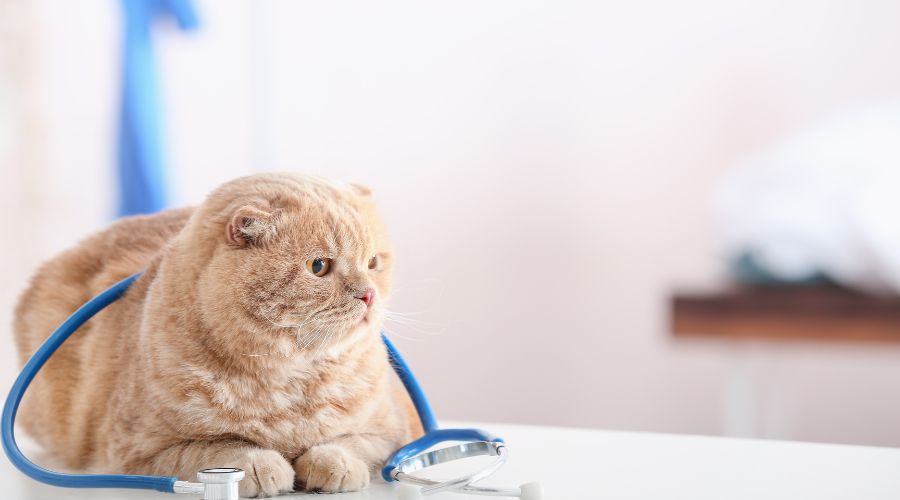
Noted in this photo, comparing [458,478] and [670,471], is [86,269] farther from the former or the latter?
[670,471]

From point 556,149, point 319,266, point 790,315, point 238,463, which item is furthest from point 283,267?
point 556,149

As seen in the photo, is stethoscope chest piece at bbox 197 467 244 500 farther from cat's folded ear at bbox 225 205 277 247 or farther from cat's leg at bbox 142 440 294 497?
cat's folded ear at bbox 225 205 277 247

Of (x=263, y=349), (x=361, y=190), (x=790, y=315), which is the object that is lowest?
(x=790, y=315)

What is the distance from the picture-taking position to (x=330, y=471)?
0.67m

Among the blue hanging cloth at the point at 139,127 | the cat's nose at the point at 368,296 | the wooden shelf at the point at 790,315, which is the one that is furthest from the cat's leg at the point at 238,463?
the wooden shelf at the point at 790,315

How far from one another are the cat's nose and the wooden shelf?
1.08m

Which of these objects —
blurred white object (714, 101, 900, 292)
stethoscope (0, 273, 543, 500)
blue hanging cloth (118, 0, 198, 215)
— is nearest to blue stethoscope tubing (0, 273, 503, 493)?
stethoscope (0, 273, 543, 500)

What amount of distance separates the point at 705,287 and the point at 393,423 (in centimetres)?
117

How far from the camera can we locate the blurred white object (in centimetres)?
158

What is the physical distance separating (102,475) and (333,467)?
6.8 inches

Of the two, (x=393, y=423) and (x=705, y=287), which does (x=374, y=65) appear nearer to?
(x=705, y=287)

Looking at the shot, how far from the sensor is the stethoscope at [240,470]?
0.62 metres

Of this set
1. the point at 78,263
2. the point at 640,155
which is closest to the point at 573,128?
the point at 640,155

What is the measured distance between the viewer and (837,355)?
1.99 m
